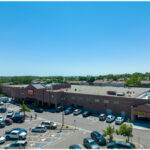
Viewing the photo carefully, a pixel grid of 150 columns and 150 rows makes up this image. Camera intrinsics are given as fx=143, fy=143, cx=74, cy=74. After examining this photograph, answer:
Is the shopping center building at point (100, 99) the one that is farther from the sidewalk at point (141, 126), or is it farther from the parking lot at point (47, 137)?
the parking lot at point (47, 137)

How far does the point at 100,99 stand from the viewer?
46031mm

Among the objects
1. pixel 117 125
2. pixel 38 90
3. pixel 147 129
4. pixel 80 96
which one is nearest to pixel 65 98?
pixel 80 96

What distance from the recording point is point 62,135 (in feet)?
97.2

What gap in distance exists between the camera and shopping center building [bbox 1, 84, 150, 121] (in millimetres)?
38291

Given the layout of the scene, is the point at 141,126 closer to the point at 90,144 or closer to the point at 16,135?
the point at 90,144

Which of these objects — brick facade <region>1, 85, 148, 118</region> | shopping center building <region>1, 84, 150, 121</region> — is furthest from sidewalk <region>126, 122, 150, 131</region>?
brick facade <region>1, 85, 148, 118</region>

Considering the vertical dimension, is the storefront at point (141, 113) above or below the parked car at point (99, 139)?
above

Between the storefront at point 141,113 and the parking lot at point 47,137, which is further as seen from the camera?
the storefront at point 141,113

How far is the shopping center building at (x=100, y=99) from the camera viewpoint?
38.3 meters

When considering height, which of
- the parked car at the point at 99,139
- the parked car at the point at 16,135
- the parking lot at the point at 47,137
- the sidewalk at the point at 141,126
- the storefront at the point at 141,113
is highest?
the storefront at the point at 141,113

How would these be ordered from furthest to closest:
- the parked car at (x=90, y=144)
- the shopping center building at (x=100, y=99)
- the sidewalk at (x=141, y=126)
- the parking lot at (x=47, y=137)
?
the shopping center building at (x=100, y=99), the sidewalk at (x=141, y=126), the parking lot at (x=47, y=137), the parked car at (x=90, y=144)

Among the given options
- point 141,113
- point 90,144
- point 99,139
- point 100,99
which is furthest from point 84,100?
point 90,144

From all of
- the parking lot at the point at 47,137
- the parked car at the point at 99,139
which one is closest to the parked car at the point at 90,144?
the parked car at the point at 99,139

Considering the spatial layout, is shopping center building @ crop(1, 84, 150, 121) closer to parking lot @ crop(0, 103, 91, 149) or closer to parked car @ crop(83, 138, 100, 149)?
parking lot @ crop(0, 103, 91, 149)
